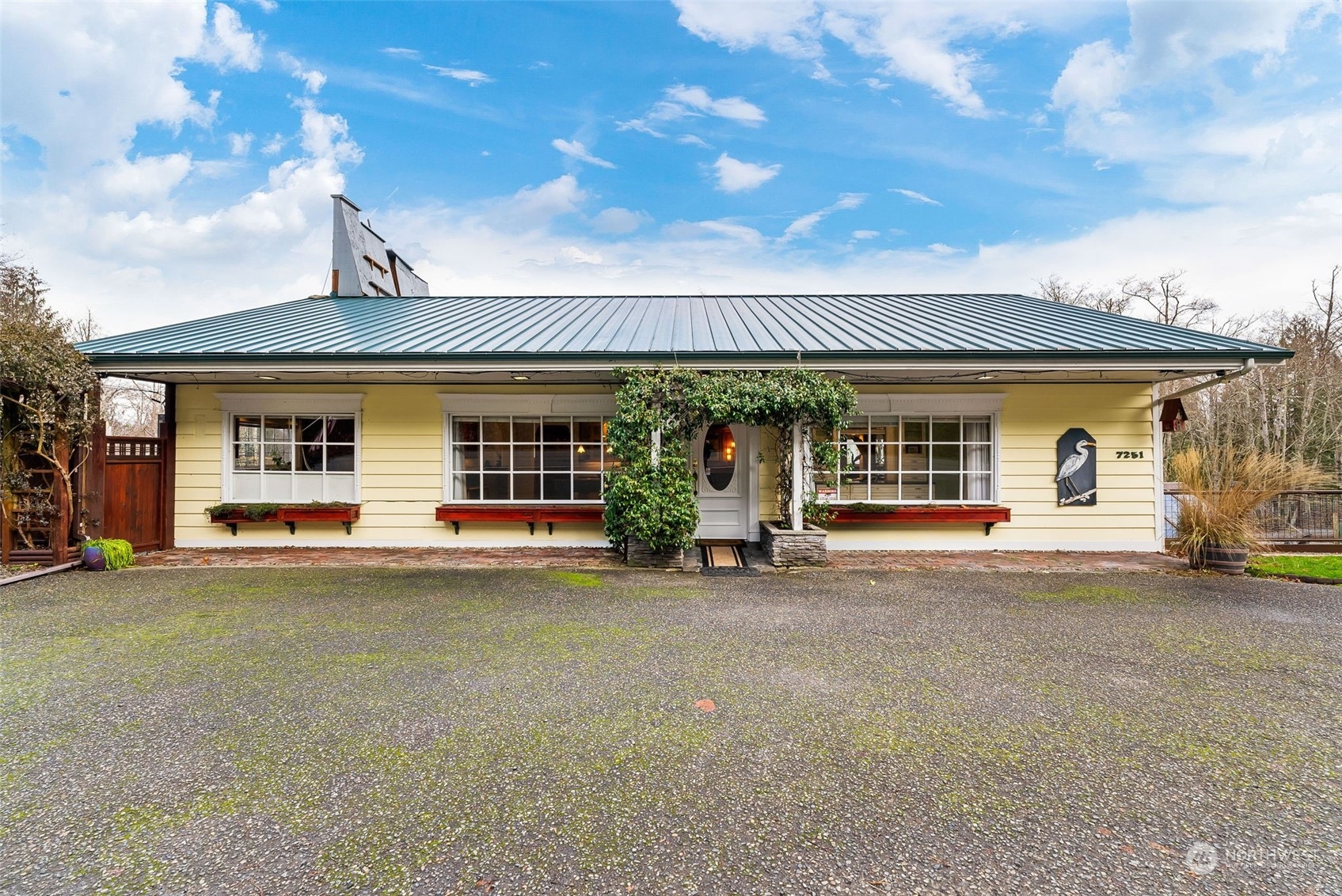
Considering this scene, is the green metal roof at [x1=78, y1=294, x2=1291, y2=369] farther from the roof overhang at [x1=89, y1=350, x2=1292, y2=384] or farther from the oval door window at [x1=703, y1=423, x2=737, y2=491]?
the oval door window at [x1=703, y1=423, x2=737, y2=491]

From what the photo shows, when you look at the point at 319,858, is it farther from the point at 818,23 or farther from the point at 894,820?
the point at 818,23

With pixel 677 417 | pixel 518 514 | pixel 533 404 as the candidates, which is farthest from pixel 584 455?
pixel 677 417

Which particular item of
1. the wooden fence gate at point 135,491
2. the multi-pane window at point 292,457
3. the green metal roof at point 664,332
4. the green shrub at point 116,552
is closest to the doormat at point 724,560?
the green metal roof at point 664,332

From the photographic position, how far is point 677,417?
6762 millimetres

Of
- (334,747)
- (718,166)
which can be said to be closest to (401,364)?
(334,747)

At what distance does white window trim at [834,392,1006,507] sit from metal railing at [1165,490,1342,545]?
9.83ft

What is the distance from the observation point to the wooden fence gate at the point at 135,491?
23.6ft

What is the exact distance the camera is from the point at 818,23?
996 cm

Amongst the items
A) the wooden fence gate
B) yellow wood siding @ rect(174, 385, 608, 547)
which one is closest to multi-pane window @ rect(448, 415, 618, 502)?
yellow wood siding @ rect(174, 385, 608, 547)

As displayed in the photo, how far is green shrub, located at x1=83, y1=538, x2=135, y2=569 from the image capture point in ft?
21.5

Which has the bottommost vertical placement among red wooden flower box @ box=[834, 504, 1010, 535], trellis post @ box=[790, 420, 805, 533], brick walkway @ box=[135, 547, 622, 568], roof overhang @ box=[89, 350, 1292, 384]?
brick walkway @ box=[135, 547, 622, 568]

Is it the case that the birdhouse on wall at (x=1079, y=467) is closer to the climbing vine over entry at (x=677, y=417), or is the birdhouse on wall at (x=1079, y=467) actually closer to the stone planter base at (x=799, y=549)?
the climbing vine over entry at (x=677, y=417)

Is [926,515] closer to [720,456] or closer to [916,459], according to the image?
[916,459]

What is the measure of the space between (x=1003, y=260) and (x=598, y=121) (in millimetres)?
14722
